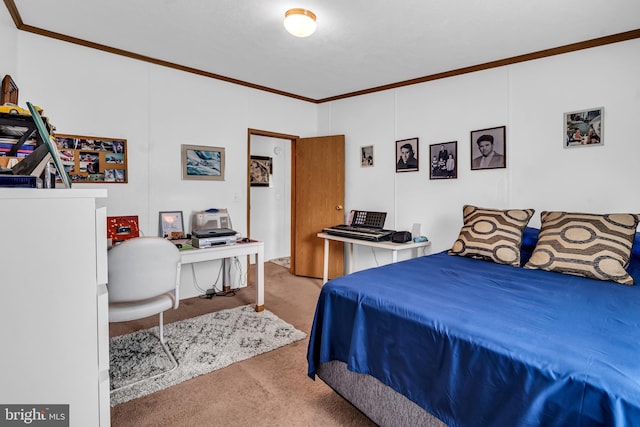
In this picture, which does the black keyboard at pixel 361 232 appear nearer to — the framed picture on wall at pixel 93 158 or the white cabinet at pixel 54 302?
the framed picture on wall at pixel 93 158

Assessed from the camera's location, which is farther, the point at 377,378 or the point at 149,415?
the point at 149,415

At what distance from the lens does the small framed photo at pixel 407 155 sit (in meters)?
3.85

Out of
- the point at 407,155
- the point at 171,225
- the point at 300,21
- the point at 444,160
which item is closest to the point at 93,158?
the point at 171,225

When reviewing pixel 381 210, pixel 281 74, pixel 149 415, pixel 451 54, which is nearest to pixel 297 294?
pixel 381 210

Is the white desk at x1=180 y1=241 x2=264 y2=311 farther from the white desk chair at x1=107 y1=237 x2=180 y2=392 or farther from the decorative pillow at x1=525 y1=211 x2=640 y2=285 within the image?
the decorative pillow at x1=525 y1=211 x2=640 y2=285

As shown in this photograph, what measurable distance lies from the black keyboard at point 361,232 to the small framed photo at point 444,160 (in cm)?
85

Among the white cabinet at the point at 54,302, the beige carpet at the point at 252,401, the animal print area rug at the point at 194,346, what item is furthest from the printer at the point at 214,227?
the white cabinet at the point at 54,302

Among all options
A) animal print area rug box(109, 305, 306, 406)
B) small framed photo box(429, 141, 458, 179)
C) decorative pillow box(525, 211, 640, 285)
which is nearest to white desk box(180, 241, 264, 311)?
animal print area rug box(109, 305, 306, 406)

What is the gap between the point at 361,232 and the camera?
12.5 ft

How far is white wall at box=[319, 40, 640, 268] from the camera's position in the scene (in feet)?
8.72

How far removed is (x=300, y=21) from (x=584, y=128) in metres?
2.54

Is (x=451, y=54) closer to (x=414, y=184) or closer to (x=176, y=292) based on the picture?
Result: (x=414, y=184)

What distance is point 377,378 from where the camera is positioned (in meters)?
1.58

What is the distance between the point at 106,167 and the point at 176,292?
5.30 ft
